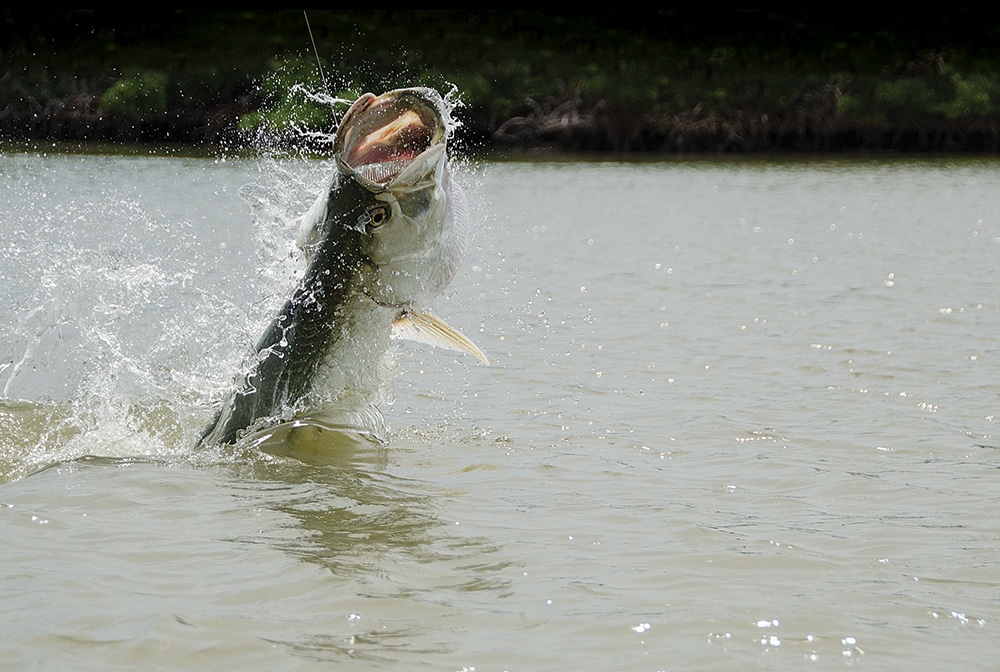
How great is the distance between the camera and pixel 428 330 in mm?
5410

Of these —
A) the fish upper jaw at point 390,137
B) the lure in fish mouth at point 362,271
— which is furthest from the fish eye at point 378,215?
the fish upper jaw at point 390,137

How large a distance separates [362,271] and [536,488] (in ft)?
4.15

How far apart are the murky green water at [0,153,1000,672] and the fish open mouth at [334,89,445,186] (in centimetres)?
140

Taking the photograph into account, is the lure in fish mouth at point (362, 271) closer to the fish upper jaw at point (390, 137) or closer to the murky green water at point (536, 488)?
the fish upper jaw at point (390, 137)

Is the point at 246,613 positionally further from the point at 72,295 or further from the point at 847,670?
the point at 72,295

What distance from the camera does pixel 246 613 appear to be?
3.79 metres

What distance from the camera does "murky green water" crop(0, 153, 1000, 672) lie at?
3.71 meters

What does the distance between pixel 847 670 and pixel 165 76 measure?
1423 inches

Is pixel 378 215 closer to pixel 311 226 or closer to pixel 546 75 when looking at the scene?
pixel 311 226

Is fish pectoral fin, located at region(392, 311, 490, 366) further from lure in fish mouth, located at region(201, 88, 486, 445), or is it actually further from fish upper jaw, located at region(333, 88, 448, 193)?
fish upper jaw, located at region(333, 88, 448, 193)

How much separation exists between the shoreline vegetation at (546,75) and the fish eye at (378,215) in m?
26.5

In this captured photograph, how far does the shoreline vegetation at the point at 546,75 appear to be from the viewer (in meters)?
35.0

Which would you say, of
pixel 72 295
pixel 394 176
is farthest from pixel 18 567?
pixel 72 295

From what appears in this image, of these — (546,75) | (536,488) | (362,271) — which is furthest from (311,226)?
(546,75)
